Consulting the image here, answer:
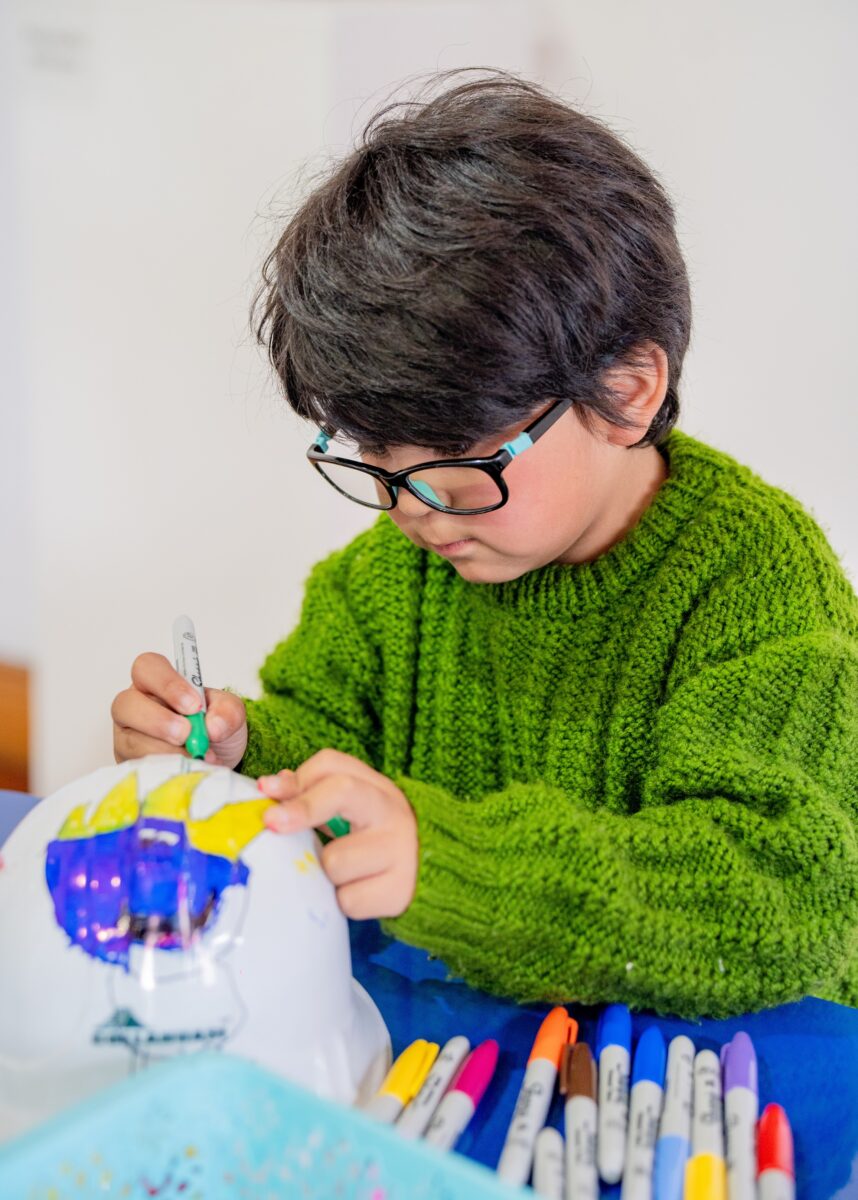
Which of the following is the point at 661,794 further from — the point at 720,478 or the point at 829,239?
the point at 829,239

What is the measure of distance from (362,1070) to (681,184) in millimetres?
1288

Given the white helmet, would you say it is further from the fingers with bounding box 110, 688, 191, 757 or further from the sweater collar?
the sweater collar

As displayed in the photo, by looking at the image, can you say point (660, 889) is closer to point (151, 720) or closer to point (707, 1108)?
point (707, 1108)

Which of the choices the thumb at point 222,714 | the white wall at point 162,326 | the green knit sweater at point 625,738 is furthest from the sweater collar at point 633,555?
the white wall at point 162,326

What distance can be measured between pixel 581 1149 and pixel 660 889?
178 millimetres

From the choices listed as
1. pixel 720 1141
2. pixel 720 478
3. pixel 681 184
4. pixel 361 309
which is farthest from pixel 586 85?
pixel 720 1141

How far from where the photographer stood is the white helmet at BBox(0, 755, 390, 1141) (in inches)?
21.8

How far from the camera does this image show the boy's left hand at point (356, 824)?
2.04ft

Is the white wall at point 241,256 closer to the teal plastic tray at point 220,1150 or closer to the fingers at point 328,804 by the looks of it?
the fingers at point 328,804

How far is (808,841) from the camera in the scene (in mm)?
697

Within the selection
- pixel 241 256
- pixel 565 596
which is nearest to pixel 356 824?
pixel 565 596

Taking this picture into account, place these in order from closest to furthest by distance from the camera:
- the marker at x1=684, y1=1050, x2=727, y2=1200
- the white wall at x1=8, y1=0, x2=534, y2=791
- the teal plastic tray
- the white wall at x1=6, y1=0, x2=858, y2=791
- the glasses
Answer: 1. the teal plastic tray
2. the marker at x1=684, y1=1050, x2=727, y2=1200
3. the glasses
4. the white wall at x1=6, y1=0, x2=858, y2=791
5. the white wall at x1=8, y1=0, x2=534, y2=791

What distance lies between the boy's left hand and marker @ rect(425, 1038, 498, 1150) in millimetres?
85

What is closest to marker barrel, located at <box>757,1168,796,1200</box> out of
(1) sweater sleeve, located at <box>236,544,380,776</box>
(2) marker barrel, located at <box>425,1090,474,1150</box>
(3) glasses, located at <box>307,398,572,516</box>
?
(2) marker barrel, located at <box>425,1090,474,1150</box>
